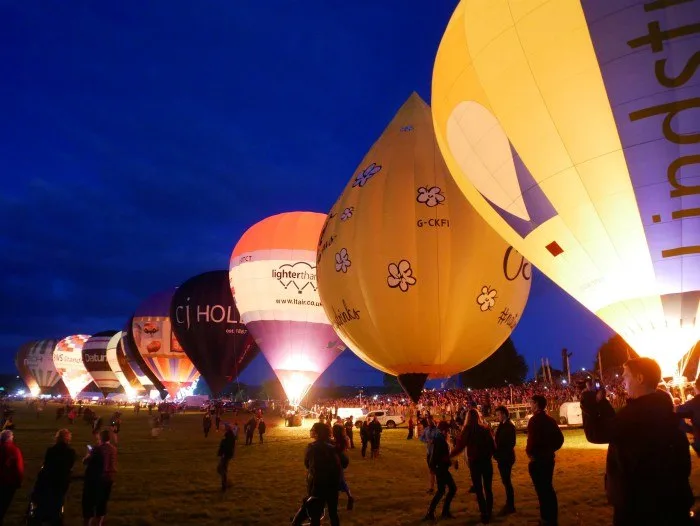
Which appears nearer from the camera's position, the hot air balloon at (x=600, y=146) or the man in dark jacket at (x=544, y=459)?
the man in dark jacket at (x=544, y=459)

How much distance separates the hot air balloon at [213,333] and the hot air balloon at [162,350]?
10.9m

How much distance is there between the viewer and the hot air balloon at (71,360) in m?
78.4

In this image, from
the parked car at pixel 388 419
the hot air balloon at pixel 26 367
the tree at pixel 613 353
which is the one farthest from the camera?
the hot air balloon at pixel 26 367

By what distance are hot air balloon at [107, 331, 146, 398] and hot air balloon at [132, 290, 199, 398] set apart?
20.0m

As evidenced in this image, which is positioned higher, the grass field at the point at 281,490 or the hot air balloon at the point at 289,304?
the hot air balloon at the point at 289,304

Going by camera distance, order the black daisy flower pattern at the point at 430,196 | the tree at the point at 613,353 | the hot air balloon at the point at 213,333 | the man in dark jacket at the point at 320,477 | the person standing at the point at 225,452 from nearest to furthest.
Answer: the man in dark jacket at the point at 320,477 → the person standing at the point at 225,452 → the black daisy flower pattern at the point at 430,196 → the hot air balloon at the point at 213,333 → the tree at the point at 613,353

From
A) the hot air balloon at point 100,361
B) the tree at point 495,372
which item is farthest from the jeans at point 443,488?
the hot air balloon at point 100,361

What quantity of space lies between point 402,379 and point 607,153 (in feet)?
26.2

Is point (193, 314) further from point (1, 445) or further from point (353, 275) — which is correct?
point (1, 445)

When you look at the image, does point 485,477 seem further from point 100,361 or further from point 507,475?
point 100,361

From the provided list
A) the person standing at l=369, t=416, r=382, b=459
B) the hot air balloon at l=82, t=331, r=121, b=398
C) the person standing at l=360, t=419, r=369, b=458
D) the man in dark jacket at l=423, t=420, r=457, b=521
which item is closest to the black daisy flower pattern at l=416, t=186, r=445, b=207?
the person standing at l=369, t=416, r=382, b=459

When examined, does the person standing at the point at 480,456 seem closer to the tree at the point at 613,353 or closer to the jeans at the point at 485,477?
the jeans at the point at 485,477

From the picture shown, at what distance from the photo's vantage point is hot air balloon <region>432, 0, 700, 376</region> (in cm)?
768

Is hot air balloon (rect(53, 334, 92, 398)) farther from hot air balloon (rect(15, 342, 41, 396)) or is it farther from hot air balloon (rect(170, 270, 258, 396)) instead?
hot air balloon (rect(170, 270, 258, 396))
